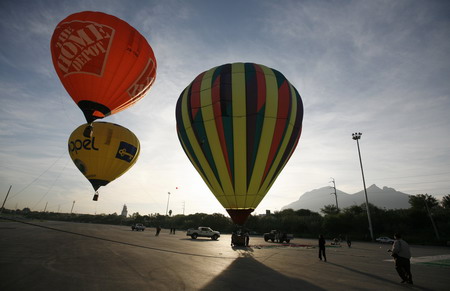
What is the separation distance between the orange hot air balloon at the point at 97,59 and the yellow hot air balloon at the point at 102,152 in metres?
7.77

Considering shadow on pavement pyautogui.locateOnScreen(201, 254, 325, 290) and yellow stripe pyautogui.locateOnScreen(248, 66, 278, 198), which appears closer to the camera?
shadow on pavement pyautogui.locateOnScreen(201, 254, 325, 290)

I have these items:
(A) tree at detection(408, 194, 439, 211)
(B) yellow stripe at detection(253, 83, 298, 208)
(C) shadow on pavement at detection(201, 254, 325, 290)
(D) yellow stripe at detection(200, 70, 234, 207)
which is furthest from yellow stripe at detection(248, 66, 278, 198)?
(A) tree at detection(408, 194, 439, 211)

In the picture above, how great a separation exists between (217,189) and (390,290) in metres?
10.1

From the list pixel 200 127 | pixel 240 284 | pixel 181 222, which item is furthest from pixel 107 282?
pixel 181 222

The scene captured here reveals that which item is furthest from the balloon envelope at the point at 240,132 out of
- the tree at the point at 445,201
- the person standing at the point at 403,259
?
the tree at the point at 445,201

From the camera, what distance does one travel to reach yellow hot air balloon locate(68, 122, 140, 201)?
1858 cm

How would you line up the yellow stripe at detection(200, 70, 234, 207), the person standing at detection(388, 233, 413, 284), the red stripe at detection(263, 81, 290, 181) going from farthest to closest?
the red stripe at detection(263, 81, 290, 181)
the yellow stripe at detection(200, 70, 234, 207)
the person standing at detection(388, 233, 413, 284)

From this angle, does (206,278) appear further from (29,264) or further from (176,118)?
(176,118)

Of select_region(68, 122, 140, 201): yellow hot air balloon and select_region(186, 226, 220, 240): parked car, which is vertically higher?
select_region(68, 122, 140, 201): yellow hot air balloon

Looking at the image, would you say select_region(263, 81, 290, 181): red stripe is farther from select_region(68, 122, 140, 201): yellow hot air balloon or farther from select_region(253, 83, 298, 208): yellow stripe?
select_region(68, 122, 140, 201): yellow hot air balloon

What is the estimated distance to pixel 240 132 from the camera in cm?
1427

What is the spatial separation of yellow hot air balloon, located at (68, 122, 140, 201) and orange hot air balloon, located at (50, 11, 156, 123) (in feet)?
25.5

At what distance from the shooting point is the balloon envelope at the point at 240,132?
1418 cm

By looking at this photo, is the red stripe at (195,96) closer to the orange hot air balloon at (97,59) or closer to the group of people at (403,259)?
the orange hot air balloon at (97,59)
